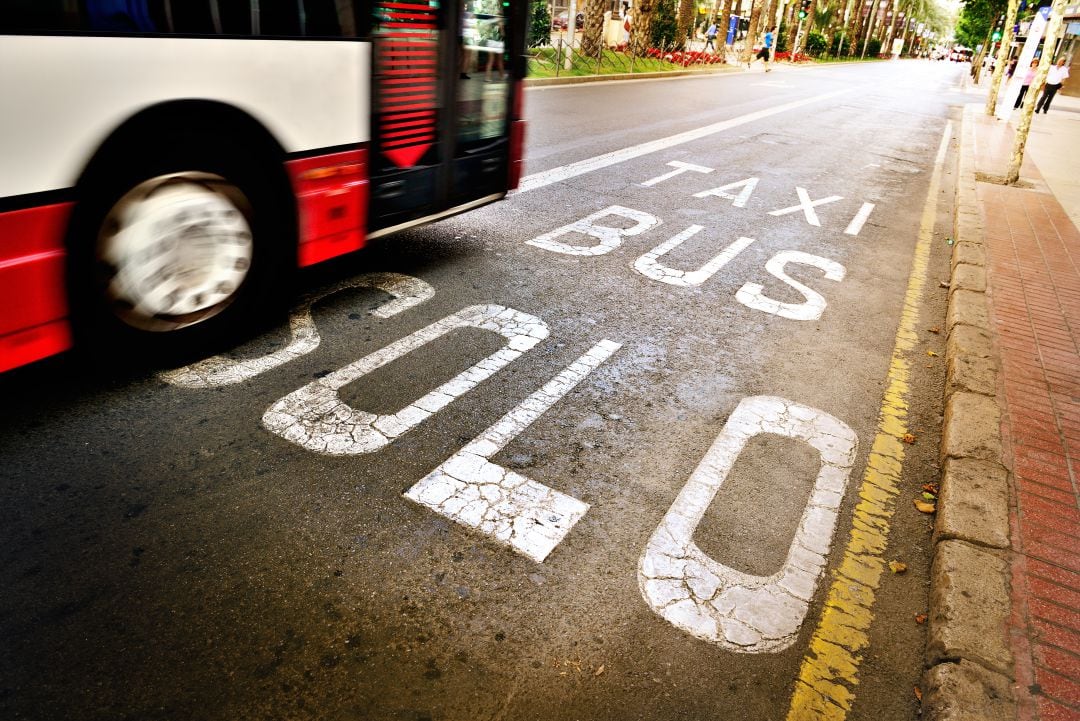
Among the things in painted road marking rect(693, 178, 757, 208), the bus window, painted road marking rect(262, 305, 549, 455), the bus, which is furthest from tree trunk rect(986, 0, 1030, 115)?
the bus window

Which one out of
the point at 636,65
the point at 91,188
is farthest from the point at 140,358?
the point at 636,65

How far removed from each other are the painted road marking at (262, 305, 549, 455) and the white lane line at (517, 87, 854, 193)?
12.7ft

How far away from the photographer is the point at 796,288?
19.8ft

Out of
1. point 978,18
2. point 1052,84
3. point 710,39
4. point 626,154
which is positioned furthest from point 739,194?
point 978,18

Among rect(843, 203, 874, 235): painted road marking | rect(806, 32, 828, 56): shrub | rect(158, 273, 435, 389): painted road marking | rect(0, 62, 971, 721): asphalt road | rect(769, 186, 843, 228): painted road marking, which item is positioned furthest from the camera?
rect(806, 32, 828, 56): shrub

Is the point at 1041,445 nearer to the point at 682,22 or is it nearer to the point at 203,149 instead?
the point at 203,149

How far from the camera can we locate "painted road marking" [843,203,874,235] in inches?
317

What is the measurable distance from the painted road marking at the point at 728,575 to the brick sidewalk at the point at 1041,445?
735 millimetres

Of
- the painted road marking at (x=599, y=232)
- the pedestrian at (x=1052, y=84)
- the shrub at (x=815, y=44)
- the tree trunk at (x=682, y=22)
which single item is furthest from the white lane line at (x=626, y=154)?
the shrub at (x=815, y=44)

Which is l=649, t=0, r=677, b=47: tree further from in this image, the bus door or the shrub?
the shrub

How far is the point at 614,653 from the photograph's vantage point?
95.3 inches

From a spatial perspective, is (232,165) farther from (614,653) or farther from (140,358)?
(614,653)

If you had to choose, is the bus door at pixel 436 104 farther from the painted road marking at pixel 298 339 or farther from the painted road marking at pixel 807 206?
the painted road marking at pixel 807 206

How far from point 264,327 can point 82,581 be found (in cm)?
216
